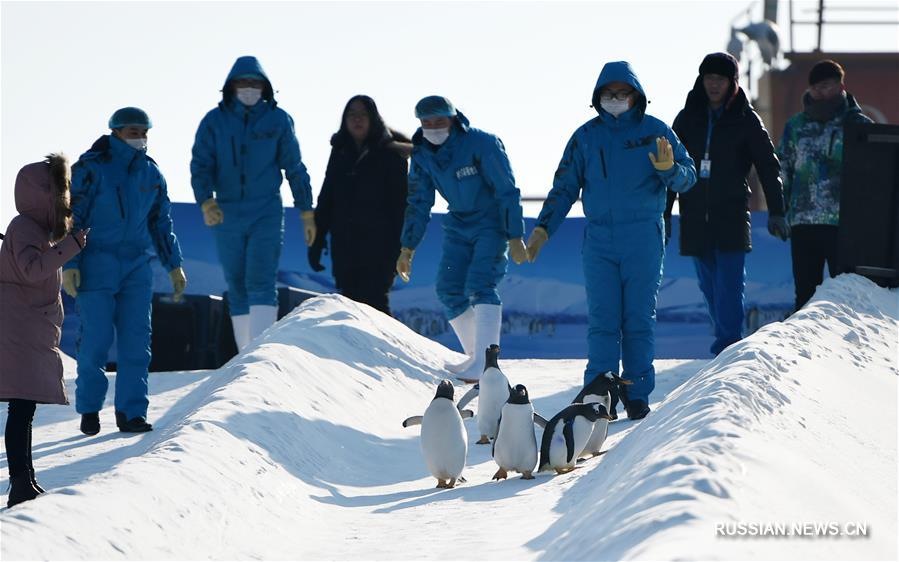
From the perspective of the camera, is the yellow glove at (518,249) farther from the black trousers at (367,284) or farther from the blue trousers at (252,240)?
the black trousers at (367,284)

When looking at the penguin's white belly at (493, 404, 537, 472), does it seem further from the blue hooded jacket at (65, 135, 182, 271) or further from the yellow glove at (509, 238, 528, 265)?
the blue hooded jacket at (65, 135, 182, 271)

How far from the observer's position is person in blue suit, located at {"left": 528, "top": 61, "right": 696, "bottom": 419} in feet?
29.7

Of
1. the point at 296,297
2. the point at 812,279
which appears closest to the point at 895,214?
the point at 812,279

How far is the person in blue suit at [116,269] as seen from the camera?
30.7 ft

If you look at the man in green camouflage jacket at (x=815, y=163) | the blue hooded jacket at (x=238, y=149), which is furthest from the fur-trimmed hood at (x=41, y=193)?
the man in green camouflage jacket at (x=815, y=163)

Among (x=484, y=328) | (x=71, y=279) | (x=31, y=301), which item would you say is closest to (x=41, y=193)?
(x=31, y=301)

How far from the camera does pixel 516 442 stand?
736 cm

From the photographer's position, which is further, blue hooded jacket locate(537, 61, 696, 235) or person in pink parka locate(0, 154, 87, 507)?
blue hooded jacket locate(537, 61, 696, 235)

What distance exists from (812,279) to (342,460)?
4.77m

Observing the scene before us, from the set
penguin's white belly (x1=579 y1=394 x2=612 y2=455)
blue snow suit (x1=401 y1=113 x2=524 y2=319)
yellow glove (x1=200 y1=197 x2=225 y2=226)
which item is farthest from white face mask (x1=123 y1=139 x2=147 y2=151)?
penguin's white belly (x1=579 y1=394 x2=612 y2=455)

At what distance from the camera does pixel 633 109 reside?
911cm

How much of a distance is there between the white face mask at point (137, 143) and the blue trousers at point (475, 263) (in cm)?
235

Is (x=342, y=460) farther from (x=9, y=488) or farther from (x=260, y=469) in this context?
(x=9, y=488)
